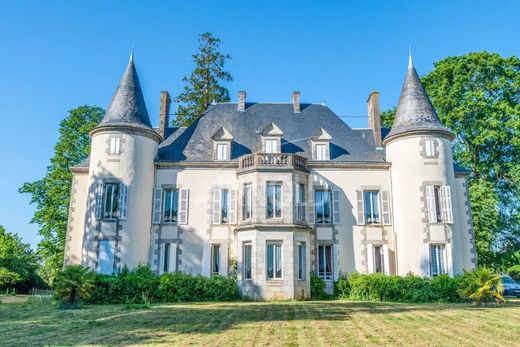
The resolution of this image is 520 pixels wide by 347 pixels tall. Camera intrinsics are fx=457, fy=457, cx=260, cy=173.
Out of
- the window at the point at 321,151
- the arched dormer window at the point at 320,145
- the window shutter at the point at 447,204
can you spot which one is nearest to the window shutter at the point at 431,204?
the window shutter at the point at 447,204

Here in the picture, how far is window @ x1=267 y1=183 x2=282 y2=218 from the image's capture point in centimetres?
2027

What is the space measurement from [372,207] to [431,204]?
2.75 m

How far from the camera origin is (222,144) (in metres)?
22.8

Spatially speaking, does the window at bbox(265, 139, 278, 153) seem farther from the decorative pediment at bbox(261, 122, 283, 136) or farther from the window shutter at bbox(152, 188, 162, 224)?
the window shutter at bbox(152, 188, 162, 224)

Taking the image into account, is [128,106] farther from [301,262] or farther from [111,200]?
[301,262]

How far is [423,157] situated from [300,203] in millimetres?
6083

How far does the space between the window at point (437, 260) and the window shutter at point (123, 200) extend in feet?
45.5

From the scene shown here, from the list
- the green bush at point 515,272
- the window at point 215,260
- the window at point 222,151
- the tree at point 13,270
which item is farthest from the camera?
the tree at point 13,270

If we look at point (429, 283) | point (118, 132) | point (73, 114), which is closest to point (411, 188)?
point (429, 283)

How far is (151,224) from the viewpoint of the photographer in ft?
70.5

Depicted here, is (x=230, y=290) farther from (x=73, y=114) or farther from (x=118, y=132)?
(x=73, y=114)

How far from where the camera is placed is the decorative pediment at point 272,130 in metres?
22.7

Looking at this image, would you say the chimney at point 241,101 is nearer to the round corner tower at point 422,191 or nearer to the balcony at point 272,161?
the balcony at point 272,161

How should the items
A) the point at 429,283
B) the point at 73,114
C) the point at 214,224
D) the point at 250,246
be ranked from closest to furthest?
the point at 429,283 < the point at 250,246 < the point at 214,224 < the point at 73,114
